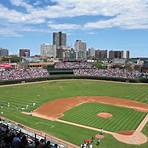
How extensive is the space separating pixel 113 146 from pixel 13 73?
187ft

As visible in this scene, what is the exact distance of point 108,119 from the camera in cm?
3894

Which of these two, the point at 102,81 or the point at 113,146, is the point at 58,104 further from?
the point at 102,81

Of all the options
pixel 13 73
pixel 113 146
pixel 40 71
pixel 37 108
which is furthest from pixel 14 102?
pixel 40 71

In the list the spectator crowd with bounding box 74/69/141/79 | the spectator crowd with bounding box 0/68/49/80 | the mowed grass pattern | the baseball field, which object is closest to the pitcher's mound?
the baseball field

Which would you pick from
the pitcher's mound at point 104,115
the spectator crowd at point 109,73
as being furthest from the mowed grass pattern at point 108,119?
the spectator crowd at point 109,73

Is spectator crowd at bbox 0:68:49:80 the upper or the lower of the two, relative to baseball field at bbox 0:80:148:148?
upper

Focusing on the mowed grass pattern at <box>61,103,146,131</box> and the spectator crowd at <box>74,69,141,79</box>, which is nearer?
the mowed grass pattern at <box>61,103,146,131</box>

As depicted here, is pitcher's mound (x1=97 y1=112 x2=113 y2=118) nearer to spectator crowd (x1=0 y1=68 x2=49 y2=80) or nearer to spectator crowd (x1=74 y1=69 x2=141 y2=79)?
spectator crowd (x1=0 y1=68 x2=49 y2=80)

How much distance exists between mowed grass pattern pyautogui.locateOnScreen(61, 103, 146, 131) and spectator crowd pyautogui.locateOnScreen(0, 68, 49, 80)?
35235 millimetres

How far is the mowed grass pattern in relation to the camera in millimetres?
35906

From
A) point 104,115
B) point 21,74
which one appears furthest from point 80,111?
point 21,74

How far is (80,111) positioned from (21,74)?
41.9 m

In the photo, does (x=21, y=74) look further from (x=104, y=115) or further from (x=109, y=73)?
(x=104, y=115)

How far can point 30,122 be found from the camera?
3675cm
